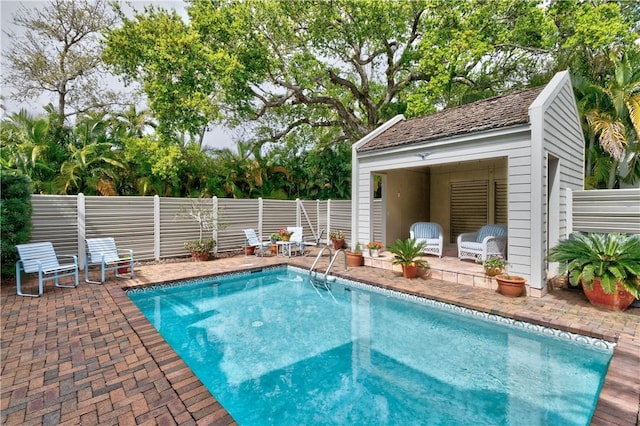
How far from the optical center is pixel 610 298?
545cm

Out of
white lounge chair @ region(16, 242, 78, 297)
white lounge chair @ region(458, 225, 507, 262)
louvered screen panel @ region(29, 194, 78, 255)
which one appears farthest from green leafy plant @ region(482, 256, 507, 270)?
louvered screen panel @ region(29, 194, 78, 255)

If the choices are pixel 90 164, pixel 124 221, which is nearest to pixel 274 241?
pixel 124 221

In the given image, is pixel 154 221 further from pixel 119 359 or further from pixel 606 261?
pixel 606 261

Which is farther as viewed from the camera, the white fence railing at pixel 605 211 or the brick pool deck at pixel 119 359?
the white fence railing at pixel 605 211

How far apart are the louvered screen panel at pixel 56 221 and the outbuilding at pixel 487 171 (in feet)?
26.9

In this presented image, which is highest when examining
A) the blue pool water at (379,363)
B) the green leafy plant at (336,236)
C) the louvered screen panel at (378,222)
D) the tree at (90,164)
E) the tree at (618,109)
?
the tree at (618,109)

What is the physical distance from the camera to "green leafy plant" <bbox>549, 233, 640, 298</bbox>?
518 cm

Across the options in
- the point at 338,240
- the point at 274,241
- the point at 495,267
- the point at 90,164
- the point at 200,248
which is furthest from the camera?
the point at 338,240

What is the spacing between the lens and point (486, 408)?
3350 millimetres

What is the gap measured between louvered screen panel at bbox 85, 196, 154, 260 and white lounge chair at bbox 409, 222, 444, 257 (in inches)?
337

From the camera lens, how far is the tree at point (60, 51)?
14.2 meters

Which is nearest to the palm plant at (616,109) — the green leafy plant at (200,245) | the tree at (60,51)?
the green leafy plant at (200,245)

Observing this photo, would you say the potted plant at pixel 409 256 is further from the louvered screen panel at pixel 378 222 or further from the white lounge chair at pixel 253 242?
the white lounge chair at pixel 253 242

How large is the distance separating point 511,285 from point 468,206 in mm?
6008
